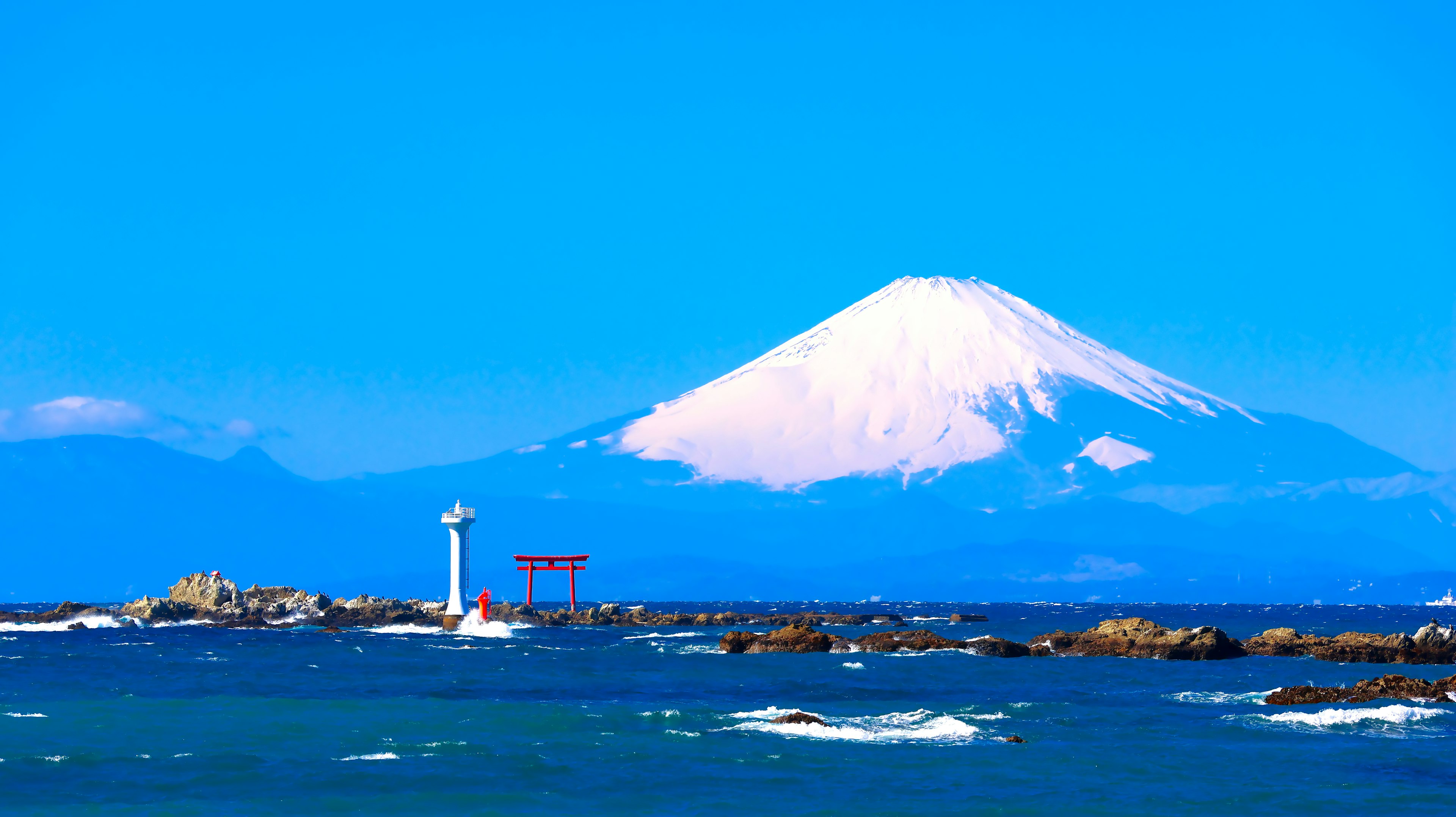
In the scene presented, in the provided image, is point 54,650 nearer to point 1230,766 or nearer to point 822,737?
point 822,737

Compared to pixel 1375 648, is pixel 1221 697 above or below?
below

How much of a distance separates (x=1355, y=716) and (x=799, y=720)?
1616 centimetres

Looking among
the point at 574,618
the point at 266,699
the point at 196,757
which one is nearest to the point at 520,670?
the point at 266,699

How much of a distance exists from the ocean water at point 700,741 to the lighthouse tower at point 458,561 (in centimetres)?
4379

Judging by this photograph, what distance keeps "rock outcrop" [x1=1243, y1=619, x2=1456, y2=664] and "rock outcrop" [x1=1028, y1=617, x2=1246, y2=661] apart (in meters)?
2.08

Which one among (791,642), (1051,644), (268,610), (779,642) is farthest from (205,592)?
(1051,644)

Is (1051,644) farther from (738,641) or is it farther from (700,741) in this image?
(700,741)

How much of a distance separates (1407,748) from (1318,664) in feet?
125

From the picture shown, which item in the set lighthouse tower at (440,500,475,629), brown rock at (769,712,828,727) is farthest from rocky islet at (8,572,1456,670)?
brown rock at (769,712,828,727)

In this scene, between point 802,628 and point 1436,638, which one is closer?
point 1436,638

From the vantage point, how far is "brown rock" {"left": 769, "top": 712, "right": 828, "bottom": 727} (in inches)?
1697

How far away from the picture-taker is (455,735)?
1626 inches

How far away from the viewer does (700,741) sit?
40375mm

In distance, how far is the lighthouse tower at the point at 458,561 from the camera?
114 metres
